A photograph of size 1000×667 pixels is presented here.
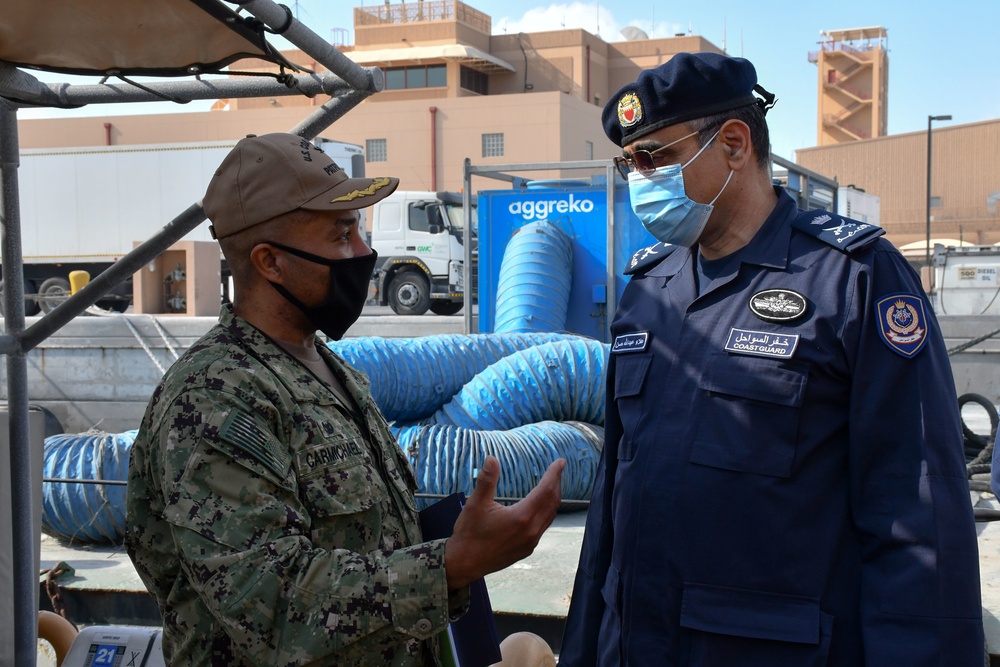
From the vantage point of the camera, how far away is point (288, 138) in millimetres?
1838

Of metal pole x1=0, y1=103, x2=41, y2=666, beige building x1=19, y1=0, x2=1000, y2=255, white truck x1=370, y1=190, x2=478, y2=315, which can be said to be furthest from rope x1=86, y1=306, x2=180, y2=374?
beige building x1=19, y1=0, x2=1000, y2=255

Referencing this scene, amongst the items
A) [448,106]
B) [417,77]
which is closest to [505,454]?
[448,106]

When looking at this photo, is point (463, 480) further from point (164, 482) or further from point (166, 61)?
point (164, 482)

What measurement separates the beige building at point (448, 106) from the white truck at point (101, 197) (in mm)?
9833

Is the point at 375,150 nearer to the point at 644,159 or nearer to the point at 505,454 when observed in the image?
the point at 505,454

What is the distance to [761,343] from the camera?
184cm

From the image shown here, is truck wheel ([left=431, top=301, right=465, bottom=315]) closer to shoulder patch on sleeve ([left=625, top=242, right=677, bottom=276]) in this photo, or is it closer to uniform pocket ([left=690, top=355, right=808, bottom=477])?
shoulder patch on sleeve ([left=625, top=242, right=677, bottom=276])

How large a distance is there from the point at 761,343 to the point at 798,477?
260 millimetres

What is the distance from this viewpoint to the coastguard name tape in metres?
10.1

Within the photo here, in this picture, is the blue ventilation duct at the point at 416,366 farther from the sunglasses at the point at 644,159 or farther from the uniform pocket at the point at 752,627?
the uniform pocket at the point at 752,627

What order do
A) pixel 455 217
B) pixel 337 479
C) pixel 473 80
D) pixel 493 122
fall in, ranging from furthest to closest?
pixel 473 80, pixel 493 122, pixel 455 217, pixel 337 479

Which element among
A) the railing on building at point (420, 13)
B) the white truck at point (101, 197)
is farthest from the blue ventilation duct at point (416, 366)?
the railing on building at point (420, 13)

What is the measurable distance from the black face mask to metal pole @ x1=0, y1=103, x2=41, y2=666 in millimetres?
1241

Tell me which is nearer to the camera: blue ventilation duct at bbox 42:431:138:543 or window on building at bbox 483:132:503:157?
blue ventilation duct at bbox 42:431:138:543
